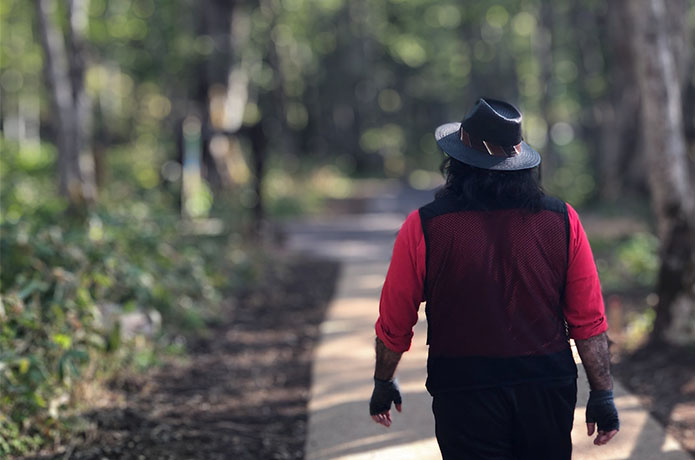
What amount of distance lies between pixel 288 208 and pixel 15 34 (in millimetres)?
30716

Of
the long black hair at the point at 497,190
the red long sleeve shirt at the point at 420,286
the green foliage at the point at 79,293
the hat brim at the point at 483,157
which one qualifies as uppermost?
the hat brim at the point at 483,157

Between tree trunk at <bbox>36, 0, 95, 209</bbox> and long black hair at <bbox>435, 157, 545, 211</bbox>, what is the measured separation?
32.8ft

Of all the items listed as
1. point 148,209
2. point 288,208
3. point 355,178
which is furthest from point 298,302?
point 355,178

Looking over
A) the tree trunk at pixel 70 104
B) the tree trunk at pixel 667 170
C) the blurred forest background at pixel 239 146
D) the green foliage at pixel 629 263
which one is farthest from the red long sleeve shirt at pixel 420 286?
the tree trunk at pixel 70 104

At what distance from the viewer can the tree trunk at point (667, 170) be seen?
759 cm

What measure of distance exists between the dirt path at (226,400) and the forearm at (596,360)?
284 centimetres

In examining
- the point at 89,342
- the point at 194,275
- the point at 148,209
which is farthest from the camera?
the point at 148,209

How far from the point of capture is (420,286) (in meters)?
3.38

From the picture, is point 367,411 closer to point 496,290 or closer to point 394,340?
point 394,340

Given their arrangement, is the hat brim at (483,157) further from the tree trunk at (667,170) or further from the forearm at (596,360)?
the tree trunk at (667,170)

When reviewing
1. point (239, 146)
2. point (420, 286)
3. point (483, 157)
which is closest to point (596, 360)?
point (420, 286)

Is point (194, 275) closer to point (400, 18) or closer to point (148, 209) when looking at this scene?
point (148, 209)

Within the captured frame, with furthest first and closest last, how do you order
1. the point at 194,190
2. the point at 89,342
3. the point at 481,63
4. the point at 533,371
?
1. the point at 481,63
2. the point at 194,190
3. the point at 89,342
4. the point at 533,371

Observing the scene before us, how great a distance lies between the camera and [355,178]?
46594 millimetres
